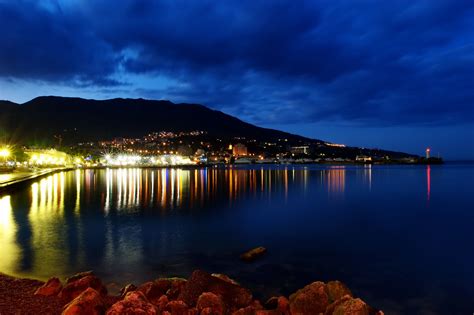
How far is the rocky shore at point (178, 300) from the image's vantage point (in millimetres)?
6199

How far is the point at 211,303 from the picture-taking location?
6.69m

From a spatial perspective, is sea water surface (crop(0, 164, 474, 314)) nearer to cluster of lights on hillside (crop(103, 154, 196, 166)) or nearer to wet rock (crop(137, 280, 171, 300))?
wet rock (crop(137, 280, 171, 300))

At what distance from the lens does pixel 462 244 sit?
52.4 ft

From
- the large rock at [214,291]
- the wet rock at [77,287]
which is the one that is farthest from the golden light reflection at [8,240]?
the large rock at [214,291]

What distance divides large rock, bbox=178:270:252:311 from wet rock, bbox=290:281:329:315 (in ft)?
3.06

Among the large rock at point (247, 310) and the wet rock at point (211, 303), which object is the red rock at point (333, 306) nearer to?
the large rock at point (247, 310)

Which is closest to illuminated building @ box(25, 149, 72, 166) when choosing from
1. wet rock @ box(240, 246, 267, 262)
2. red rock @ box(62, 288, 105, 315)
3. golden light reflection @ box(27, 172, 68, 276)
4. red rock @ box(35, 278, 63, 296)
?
golden light reflection @ box(27, 172, 68, 276)

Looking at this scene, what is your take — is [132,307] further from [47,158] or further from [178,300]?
[47,158]

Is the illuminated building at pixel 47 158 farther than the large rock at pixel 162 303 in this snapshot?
Yes

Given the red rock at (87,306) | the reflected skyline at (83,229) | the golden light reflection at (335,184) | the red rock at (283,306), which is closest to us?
the red rock at (87,306)

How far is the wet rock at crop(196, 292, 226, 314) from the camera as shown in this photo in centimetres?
660

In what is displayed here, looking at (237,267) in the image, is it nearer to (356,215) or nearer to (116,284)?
(116,284)

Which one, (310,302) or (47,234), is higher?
(310,302)

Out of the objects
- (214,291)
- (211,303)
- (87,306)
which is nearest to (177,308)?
(211,303)
